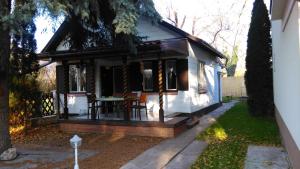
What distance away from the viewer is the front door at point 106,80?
16797 millimetres

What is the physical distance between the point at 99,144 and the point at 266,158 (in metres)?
4.94

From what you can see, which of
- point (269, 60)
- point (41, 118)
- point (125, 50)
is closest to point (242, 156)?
point (125, 50)

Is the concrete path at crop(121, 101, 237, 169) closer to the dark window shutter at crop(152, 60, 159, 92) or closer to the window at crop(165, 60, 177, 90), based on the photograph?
the window at crop(165, 60, 177, 90)

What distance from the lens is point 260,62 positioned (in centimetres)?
1505

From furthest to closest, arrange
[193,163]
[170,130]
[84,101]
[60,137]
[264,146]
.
Result: [84,101], [60,137], [170,130], [264,146], [193,163]

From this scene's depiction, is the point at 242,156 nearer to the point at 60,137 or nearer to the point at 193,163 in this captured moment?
the point at 193,163

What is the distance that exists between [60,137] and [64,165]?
4196mm

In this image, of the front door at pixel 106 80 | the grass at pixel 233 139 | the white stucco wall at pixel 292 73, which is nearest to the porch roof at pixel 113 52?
the grass at pixel 233 139

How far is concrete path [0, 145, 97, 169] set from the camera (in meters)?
8.18

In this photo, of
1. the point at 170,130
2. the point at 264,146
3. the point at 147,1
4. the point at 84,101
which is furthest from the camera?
the point at 84,101

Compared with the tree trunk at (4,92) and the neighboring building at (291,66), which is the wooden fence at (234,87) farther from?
the tree trunk at (4,92)

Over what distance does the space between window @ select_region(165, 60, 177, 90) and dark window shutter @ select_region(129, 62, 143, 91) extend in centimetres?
129

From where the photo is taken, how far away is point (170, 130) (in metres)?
11.2

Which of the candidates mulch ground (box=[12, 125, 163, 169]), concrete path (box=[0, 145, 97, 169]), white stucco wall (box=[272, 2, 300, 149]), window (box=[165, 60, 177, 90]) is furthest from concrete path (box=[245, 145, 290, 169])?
window (box=[165, 60, 177, 90])
